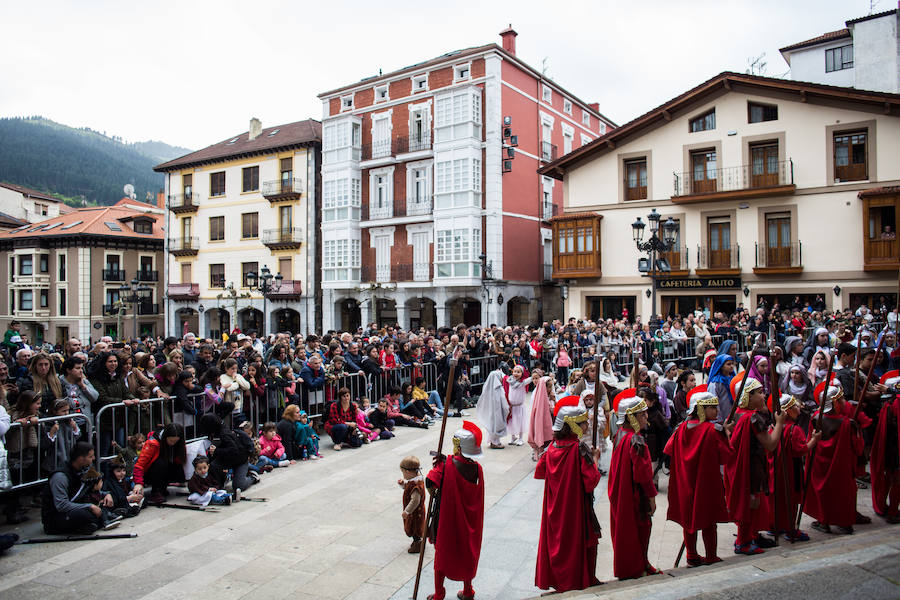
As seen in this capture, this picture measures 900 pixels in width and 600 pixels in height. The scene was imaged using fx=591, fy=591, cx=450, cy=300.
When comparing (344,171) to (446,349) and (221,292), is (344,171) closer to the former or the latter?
(221,292)

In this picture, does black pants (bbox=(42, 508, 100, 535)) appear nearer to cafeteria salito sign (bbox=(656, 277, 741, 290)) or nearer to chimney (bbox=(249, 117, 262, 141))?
cafeteria salito sign (bbox=(656, 277, 741, 290))

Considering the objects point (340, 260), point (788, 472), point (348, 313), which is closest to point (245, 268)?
point (348, 313)

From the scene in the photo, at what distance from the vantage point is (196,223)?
42688 millimetres

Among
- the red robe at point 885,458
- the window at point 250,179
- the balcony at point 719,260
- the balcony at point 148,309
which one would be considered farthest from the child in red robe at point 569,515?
the balcony at point 148,309

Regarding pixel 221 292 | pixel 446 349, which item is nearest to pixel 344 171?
pixel 221 292

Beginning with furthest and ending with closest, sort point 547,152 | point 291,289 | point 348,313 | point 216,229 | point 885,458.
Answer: point 216,229 < point 291,289 < point 348,313 < point 547,152 < point 885,458

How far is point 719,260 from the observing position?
86.7 feet

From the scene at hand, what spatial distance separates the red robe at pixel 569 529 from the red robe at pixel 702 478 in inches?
41.6

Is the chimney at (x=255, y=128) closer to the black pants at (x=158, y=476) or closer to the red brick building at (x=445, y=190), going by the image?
the red brick building at (x=445, y=190)

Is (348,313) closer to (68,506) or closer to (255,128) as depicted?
(255,128)

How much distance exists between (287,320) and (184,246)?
32.5ft

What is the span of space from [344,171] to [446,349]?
23.0m

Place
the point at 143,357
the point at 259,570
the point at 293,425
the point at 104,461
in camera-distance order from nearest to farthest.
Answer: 1. the point at 259,570
2. the point at 104,461
3. the point at 143,357
4. the point at 293,425

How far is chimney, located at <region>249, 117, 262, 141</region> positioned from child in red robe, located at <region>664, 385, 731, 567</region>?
42090mm
